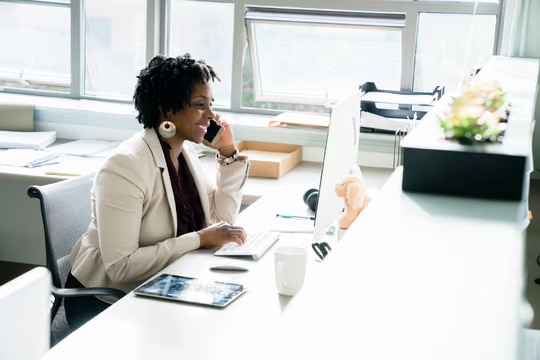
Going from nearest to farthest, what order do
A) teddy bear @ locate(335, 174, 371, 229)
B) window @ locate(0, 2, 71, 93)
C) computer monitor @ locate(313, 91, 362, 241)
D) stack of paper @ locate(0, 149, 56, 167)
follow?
computer monitor @ locate(313, 91, 362, 241) < teddy bear @ locate(335, 174, 371, 229) < stack of paper @ locate(0, 149, 56, 167) < window @ locate(0, 2, 71, 93)

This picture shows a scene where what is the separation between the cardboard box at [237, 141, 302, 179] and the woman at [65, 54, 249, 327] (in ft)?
2.61

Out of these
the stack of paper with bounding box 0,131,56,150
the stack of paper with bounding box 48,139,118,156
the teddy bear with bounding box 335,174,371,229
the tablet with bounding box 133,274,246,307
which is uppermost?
the teddy bear with bounding box 335,174,371,229

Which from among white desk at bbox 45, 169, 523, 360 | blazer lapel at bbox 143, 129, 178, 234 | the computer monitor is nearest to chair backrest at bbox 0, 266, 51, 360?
white desk at bbox 45, 169, 523, 360

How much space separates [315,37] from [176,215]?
1.96 m

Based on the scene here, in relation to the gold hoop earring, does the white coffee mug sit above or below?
below

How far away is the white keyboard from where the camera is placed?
83.2 inches

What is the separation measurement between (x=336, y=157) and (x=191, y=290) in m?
0.59

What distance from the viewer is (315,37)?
12.9 ft

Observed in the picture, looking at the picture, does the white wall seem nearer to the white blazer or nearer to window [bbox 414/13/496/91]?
window [bbox 414/13/496/91]

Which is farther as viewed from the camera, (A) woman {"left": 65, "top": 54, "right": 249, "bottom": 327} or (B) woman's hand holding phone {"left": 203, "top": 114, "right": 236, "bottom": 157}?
(B) woman's hand holding phone {"left": 203, "top": 114, "right": 236, "bottom": 157}

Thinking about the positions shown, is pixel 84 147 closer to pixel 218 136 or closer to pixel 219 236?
pixel 218 136

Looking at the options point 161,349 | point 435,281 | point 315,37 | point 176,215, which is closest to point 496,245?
point 435,281

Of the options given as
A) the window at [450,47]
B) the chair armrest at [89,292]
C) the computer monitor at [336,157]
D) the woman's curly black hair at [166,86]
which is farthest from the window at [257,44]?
the chair armrest at [89,292]

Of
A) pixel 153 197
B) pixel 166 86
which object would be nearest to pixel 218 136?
pixel 166 86
